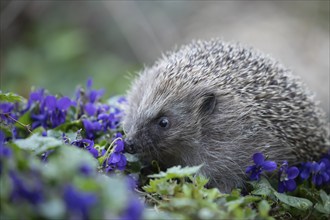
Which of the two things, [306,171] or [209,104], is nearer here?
[306,171]

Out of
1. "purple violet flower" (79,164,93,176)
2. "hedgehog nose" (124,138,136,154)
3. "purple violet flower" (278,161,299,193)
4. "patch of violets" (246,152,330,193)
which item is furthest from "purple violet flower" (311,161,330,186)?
"purple violet flower" (79,164,93,176)

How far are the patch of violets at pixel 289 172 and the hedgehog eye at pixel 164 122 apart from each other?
0.71 meters

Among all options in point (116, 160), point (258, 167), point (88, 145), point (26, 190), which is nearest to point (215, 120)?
point (258, 167)

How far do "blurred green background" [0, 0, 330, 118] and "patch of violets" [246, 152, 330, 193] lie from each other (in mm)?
4910

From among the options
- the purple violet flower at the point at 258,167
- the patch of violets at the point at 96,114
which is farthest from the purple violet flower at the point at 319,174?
the patch of violets at the point at 96,114

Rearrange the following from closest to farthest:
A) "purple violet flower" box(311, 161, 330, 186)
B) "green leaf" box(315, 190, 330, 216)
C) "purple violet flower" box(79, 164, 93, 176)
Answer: "purple violet flower" box(79, 164, 93, 176), "green leaf" box(315, 190, 330, 216), "purple violet flower" box(311, 161, 330, 186)

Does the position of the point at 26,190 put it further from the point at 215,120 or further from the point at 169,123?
the point at 215,120

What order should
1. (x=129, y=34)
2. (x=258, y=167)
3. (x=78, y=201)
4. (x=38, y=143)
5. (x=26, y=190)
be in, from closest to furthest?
1. (x=78, y=201)
2. (x=26, y=190)
3. (x=38, y=143)
4. (x=258, y=167)
5. (x=129, y=34)

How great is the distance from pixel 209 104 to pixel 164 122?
371 mm

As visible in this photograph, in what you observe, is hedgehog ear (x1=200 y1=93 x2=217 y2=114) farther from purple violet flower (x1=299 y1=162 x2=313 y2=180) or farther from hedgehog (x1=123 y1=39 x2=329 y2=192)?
purple violet flower (x1=299 y1=162 x2=313 y2=180)

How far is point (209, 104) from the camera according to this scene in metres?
4.17

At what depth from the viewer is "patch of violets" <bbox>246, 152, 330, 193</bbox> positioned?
3.68 meters

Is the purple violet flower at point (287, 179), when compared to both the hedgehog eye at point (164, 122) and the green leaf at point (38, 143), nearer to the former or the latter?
the hedgehog eye at point (164, 122)

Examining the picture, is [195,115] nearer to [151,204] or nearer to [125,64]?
[151,204]
